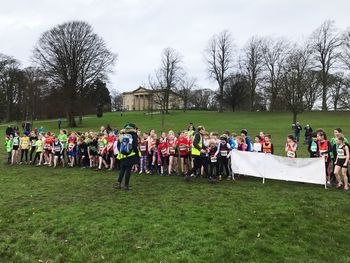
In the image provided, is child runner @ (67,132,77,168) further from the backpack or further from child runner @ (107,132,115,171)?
the backpack

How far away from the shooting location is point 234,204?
8.32 meters

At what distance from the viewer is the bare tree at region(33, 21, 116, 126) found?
1748 inches

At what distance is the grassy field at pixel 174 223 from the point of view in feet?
18.0

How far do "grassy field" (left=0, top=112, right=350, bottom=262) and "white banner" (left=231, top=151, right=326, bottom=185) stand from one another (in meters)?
0.34

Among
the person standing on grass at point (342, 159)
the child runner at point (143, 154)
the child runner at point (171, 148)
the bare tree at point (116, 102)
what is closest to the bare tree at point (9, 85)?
the bare tree at point (116, 102)

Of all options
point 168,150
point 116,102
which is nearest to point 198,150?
point 168,150

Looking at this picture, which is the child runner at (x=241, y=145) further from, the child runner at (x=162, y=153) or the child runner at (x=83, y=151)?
the child runner at (x=83, y=151)

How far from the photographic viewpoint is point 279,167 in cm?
1124

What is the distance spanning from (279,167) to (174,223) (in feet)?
19.6

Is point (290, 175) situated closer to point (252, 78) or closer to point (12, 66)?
point (252, 78)

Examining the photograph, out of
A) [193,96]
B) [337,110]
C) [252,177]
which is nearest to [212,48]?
[193,96]

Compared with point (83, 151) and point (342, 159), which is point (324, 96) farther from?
point (83, 151)

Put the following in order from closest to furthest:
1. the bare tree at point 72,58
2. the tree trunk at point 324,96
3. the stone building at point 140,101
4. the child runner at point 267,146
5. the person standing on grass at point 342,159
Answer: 1. the person standing on grass at point 342,159
2. the child runner at point 267,146
3. the bare tree at point 72,58
4. the tree trunk at point 324,96
5. the stone building at point 140,101

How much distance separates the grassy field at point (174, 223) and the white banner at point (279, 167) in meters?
0.34
